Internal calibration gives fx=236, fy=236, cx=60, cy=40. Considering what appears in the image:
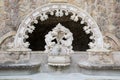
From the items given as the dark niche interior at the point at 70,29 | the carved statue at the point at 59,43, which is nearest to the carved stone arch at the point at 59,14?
the carved statue at the point at 59,43

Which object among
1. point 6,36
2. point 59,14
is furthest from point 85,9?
point 6,36

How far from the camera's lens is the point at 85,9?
429 cm

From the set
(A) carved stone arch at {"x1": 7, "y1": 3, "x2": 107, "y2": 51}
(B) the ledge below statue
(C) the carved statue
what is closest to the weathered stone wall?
(A) carved stone arch at {"x1": 7, "y1": 3, "x2": 107, "y2": 51}

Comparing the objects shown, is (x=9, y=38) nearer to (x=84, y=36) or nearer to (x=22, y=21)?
(x=22, y=21)

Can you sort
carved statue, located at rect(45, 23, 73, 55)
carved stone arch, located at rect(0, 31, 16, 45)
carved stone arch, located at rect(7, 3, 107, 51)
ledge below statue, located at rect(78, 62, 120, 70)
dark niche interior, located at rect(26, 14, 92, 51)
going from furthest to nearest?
dark niche interior, located at rect(26, 14, 92, 51), carved stone arch, located at rect(0, 31, 16, 45), carved stone arch, located at rect(7, 3, 107, 51), carved statue, located at rect(45, 23, 73, 55), ledge below statue, located at rect(78, 62, 120, 70)

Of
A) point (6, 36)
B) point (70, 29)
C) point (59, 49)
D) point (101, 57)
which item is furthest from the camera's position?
point (70, 29)

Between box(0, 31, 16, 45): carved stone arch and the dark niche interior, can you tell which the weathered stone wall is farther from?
the dark niche interior

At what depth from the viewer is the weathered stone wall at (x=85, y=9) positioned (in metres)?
4.26

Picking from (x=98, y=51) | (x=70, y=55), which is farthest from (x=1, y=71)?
(x=98, y=51)

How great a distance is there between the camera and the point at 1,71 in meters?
3.64

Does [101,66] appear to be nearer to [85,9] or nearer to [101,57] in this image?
[101,57]

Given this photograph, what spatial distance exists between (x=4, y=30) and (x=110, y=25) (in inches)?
75.9

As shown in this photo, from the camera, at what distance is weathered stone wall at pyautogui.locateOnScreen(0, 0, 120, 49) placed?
426 centimetres

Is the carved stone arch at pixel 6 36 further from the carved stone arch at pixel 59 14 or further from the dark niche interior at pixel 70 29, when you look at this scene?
the dark niche interior at pixel 70 29
